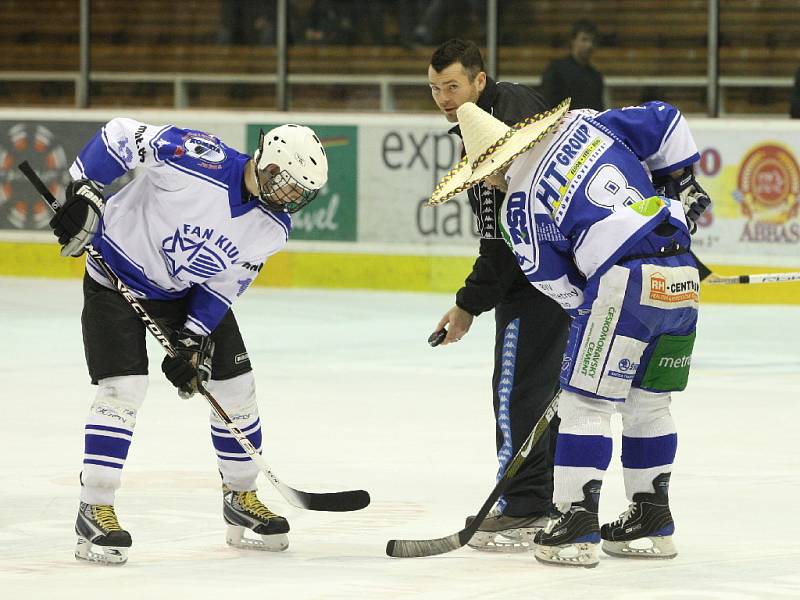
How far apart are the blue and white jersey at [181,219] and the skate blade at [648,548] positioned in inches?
45.2

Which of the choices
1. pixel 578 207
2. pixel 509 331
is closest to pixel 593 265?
pixel 578 207

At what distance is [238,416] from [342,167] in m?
6.93

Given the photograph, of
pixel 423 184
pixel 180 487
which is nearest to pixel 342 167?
pixel 423 184

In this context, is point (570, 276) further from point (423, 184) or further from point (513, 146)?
point (423, 184)

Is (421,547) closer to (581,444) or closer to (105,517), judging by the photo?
(581,444)

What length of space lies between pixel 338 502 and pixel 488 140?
42.4 inches

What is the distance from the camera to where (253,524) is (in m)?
4.47

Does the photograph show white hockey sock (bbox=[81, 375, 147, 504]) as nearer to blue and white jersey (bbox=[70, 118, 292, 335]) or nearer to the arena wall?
blue and white jersey (bbox=[70, 118, 292, 335])

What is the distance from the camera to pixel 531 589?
391 centimetres

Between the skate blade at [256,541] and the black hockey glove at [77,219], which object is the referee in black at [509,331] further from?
the black hockey glove at [77,219]

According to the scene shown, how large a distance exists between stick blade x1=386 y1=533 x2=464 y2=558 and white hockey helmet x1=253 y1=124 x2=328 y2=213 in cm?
86

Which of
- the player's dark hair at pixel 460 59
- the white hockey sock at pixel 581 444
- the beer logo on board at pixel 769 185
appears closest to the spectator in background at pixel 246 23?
the beer logo on board at pixel 769 185

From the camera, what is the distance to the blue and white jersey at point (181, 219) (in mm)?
4328

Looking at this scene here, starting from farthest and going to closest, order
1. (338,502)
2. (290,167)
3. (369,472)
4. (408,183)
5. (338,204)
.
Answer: (338,204) < (408,183) < (369,472) < (338,502) < (290,167)
